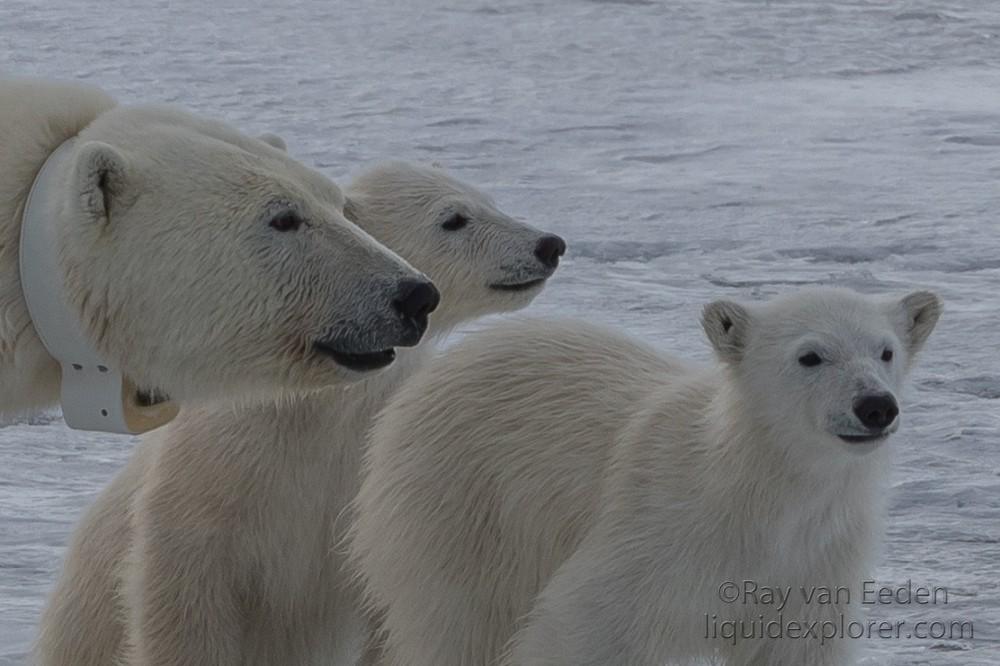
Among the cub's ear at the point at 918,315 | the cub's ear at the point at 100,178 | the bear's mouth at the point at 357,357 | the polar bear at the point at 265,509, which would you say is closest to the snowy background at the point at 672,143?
the polar bear at the point at 265,509

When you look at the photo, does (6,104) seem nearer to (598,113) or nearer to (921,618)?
(921,618)

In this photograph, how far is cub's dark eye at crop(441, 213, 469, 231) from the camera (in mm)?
4086

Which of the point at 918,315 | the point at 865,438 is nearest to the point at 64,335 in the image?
the point at 865,438

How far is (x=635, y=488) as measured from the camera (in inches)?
133

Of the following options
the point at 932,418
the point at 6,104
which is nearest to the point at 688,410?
the point at 6,104

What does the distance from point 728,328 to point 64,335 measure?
3.93 feet

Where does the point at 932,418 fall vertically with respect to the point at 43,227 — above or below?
below

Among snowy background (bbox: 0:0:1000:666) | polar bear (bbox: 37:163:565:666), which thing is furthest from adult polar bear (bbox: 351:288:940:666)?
snowy background (bbox: 0:0:1000:666)

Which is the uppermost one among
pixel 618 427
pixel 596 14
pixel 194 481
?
pixel 618 427

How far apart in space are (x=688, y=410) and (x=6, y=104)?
134 cm

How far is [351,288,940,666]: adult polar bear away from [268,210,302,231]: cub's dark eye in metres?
0.82

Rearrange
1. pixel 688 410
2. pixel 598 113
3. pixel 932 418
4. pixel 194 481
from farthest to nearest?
pixel 598 113
pixel 932 418
pixel 194 481
pixel 688 410

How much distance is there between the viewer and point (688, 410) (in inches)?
137

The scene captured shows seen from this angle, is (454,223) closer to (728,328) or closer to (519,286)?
(519,286)
